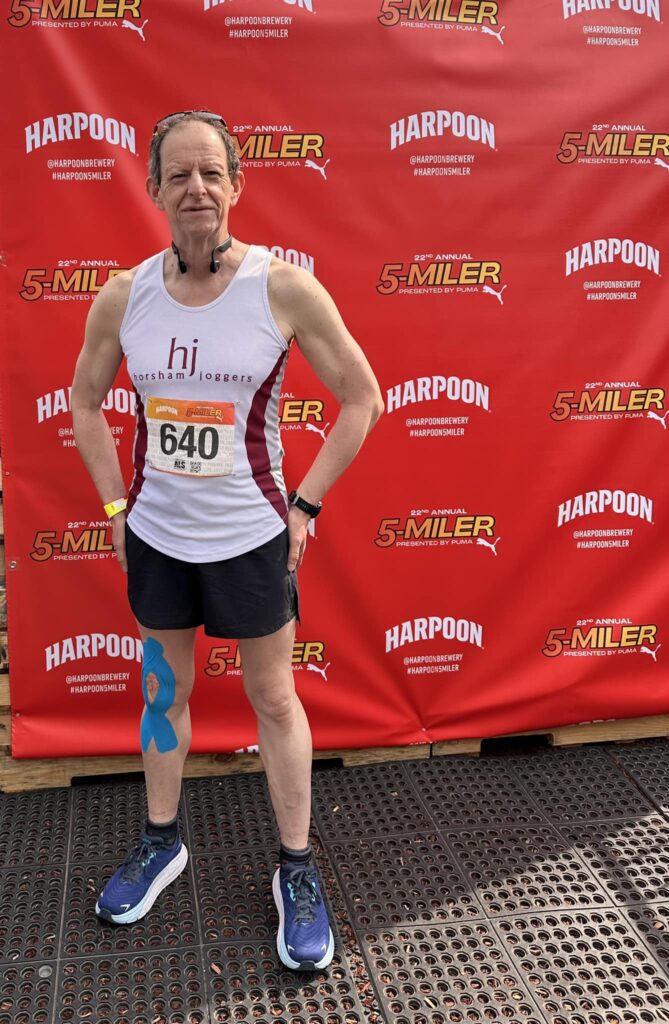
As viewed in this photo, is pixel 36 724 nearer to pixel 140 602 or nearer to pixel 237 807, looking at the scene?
pixel 237 807

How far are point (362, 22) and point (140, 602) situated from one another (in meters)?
2.02

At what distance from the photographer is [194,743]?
10.3 feet

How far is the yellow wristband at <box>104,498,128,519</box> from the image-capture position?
2.30 m

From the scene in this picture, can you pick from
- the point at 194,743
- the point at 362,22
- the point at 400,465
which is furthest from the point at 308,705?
the point at 362,22

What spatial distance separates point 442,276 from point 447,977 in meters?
2.19

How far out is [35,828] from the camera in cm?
289

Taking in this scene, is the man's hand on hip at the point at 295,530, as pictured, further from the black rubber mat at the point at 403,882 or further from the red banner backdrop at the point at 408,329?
the black rubber mat at the point at 403,882

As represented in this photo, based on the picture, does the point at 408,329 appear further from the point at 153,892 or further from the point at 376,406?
the point at 153,892

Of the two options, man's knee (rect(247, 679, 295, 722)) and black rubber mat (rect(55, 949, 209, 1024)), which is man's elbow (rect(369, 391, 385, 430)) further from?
black rubber mat (rect(55, 949, 209, 1024))

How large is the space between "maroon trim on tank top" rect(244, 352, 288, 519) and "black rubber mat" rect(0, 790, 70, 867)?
144 centimetres

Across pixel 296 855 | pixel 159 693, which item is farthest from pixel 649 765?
pixel 159 693

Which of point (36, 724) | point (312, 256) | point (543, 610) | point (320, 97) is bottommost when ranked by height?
Result: point (36, 724)

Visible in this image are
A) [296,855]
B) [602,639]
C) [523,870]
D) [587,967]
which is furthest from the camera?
[602,639]

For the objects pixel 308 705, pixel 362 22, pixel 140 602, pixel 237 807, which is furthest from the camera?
pixel 308 705
